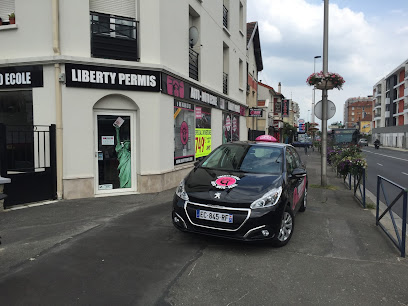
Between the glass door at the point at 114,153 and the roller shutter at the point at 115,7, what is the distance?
2.79 metres

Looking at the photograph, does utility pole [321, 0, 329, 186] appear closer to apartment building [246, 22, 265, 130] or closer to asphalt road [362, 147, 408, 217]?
asphalt road [362, 147, 408, 217]

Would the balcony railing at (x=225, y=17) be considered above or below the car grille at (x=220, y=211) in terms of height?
above

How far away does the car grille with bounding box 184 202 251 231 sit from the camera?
4.14m

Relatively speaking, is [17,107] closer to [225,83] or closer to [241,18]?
[225,83]

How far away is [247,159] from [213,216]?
61.2 inches

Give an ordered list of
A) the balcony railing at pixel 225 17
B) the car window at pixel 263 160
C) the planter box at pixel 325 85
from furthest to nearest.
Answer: the balcony railing at pixel 225 17 < the planter box at pixel 325 85 < the car window at pixel 263 160

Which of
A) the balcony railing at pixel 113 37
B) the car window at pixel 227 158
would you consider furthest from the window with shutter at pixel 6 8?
the car window at pixel 227 158

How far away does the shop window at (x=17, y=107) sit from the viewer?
26.2 ft

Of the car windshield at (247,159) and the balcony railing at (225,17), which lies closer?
the car windshield at (247,159)

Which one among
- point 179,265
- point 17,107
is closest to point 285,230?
point 179,265

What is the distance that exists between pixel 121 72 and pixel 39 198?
12.2 ft

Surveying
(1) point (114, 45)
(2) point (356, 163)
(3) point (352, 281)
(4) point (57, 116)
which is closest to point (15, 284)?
(3) point (352, 281)

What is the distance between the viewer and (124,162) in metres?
8.50

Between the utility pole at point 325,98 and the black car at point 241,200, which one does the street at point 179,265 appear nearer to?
the black car at point 241,200
